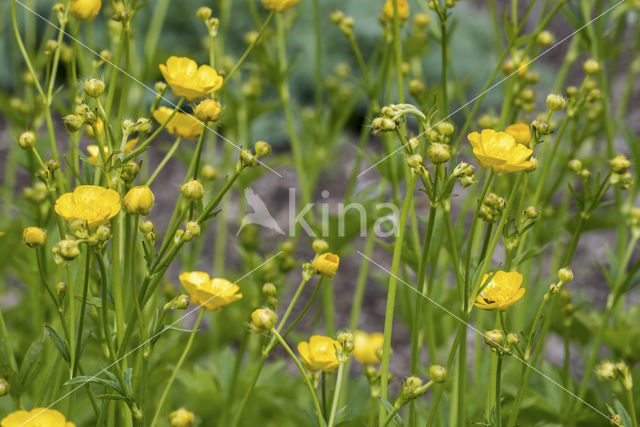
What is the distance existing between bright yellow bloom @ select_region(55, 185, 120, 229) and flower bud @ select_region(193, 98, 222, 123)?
4.9 inches

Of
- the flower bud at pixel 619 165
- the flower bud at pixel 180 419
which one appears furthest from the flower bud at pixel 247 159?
the flower bud at pixel 619 165

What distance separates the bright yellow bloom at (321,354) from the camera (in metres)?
0.70

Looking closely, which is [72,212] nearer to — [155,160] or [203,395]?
[203,395]

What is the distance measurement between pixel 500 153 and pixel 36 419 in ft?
1.54

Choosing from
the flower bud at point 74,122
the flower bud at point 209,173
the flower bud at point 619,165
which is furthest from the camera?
the flower bud at point 209,173

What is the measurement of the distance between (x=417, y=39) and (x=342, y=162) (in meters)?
1.50

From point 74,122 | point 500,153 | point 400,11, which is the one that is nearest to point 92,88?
point 74,122

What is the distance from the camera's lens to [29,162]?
3.65 feet

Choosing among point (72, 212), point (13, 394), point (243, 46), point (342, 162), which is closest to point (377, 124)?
point (72, 212)

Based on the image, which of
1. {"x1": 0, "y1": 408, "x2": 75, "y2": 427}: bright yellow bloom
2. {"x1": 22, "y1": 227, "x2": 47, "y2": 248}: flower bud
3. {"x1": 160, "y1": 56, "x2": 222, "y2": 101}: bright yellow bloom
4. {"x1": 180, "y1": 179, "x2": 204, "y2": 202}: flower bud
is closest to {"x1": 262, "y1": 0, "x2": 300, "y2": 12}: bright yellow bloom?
{"x1": 160, "y1": 56, "x2": 222, "y2": 101}: bright yellow bloom

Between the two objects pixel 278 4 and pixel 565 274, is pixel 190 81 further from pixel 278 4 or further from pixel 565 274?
pixel 565 274

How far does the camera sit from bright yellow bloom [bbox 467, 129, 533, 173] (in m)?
0.66

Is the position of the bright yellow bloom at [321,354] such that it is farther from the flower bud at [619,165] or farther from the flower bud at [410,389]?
the flower bud at [619,165]

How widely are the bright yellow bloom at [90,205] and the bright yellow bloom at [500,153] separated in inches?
13.4
